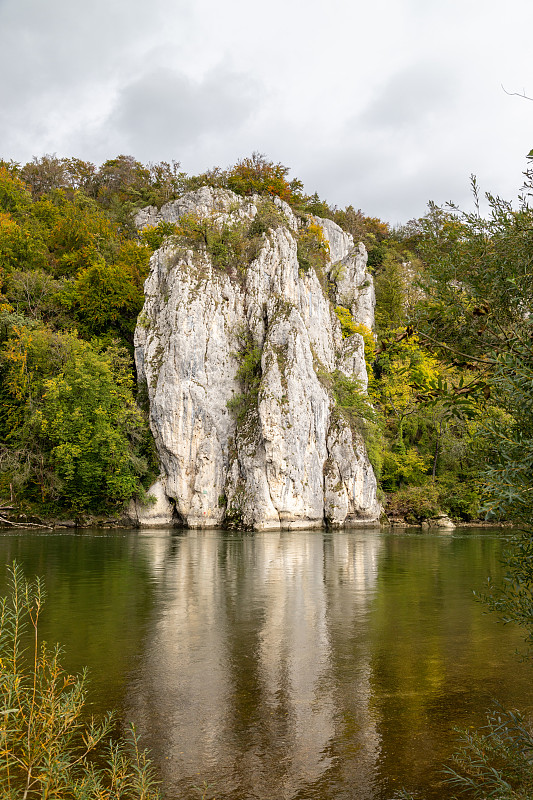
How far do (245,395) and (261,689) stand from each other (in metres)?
38.8

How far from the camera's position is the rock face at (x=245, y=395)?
1759 inches

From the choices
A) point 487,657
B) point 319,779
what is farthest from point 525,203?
point 487,657

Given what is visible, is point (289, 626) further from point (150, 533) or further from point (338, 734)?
point (150, 533)

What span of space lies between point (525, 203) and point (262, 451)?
39375 millimetres

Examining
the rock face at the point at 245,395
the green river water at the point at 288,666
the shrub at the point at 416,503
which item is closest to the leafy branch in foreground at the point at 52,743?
the green river water at the point at 288,666

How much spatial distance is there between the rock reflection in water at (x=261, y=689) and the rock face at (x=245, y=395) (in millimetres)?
24680

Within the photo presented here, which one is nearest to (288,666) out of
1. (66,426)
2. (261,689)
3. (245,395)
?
(261,689)

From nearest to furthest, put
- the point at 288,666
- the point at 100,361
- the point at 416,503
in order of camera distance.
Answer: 1. the point at 288,666
2. the point at 100,361
3. the point at 416,503

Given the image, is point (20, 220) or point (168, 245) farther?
point (20, 220)

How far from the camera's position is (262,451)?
44.6 meters

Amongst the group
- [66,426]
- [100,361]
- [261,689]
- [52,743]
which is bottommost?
[261,689]

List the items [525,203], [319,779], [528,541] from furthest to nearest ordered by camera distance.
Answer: [319,779] → [525,203] → [528,541]

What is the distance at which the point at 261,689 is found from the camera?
9.63 m

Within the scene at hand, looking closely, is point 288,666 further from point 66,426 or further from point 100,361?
point 100,361
